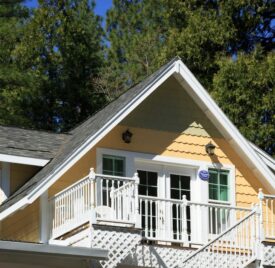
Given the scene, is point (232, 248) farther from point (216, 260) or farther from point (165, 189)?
point (165, 189)

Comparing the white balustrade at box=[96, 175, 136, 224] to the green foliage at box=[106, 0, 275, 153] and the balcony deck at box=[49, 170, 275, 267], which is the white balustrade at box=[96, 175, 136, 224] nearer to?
the balcony deck at box=[49, 170, 275, 267]

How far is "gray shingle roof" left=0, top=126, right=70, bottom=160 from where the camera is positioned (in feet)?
75.6

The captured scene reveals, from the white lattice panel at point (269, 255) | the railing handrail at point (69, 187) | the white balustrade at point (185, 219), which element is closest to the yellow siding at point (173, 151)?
the railing handrail at point (69, 187)

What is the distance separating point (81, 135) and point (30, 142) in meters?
1.19

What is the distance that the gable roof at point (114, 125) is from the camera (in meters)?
21.5

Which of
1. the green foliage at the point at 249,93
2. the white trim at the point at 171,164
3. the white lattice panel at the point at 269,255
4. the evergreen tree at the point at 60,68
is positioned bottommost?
the white lattice panel at the point at 269,255

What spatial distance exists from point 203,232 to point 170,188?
1.53 metres

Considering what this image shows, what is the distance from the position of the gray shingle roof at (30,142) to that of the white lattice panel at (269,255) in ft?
16.9

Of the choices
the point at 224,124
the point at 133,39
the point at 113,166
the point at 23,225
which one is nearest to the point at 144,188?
the point at 113,166

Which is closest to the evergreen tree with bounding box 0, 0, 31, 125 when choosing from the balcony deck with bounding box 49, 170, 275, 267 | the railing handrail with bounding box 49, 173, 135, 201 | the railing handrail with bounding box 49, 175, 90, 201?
the balcony deck with bounding box 49, 170, 275, 267

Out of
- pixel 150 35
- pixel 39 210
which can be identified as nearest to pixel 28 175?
pixel 39 210

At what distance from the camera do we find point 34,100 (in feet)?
125

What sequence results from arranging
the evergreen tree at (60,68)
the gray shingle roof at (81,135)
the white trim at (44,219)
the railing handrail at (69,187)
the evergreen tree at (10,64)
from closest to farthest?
1. the railing handrail at (69,187)
2. the gray shingle roof at (81,135)
3. the white trim at (44,219)
4. the evergreen tree at (10,64)
5. the evergreen tree at (60,68)

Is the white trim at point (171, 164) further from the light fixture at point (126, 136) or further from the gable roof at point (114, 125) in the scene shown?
the gable roof at point (114, 125)
